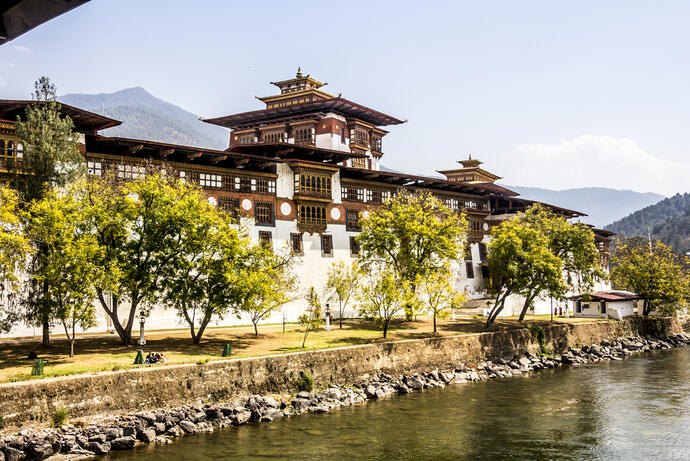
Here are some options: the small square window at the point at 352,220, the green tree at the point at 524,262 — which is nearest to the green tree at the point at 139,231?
the small square window at the point at 352,220

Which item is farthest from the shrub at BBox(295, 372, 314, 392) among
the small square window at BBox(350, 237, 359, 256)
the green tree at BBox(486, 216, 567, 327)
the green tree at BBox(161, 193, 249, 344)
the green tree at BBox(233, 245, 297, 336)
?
the small square window at BBox(350, 237, 359, 256)

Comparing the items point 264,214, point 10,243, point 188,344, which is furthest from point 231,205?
point 10,243

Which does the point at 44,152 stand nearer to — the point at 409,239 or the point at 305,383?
the point at 305,383

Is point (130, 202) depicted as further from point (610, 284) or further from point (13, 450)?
point (610, 284)

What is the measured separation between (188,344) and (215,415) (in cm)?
997

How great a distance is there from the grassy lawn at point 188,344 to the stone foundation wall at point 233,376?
1.28 meters

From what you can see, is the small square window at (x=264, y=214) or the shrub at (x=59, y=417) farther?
the small square window at (x=264, y=214)

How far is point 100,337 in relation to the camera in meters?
41.2

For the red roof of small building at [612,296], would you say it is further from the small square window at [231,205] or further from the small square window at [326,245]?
the small square window at [231,205]

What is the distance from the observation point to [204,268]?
39.9 m

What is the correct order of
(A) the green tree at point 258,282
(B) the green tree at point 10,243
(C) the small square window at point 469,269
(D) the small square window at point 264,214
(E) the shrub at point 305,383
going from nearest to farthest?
(B) the green tree at point 10,243 < (E) the shrub at point 305,383 < (A) the green tree at point 258,282 < (D) the small square window at point 264,214 < (C) the small square window at point 469,269

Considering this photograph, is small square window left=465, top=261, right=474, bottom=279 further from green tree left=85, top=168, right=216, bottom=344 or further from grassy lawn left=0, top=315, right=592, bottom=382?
green tree left=85, top=168, right=216, bottom=344

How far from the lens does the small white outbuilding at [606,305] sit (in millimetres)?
68812

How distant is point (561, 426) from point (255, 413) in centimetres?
1641
